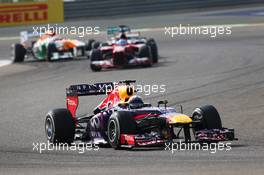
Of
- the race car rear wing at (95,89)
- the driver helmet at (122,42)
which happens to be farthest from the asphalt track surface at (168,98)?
the driver helmet at (122,42)

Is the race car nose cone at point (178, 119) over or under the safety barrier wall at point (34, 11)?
under

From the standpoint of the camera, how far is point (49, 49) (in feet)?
102

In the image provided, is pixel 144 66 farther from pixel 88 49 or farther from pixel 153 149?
pixel 153 149

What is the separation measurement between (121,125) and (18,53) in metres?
20.2

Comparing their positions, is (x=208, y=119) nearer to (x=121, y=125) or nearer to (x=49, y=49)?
(x=121, y=125)

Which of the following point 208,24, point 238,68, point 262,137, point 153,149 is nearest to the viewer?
point 153,149

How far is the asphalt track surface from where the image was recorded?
10.7m

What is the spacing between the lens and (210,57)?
28.6 m

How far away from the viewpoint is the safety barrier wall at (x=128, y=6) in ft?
138

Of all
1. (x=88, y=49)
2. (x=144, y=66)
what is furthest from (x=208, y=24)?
(x=144, y=66)

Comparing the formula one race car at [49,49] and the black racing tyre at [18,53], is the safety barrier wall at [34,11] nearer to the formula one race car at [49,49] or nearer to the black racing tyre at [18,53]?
the formula one race car at [49,49]

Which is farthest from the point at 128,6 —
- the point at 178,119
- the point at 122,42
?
the point at 178,119

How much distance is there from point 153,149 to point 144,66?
15.1m

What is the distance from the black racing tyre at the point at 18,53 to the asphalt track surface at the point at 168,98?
20.2 inches
